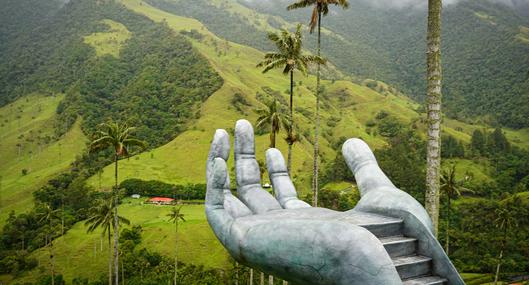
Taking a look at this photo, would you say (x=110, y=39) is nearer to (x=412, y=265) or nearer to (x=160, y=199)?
(x=160, y=199)

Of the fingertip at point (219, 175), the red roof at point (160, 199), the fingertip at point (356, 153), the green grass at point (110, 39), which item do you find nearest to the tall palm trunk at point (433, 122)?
the fingertip at point (356, 153)

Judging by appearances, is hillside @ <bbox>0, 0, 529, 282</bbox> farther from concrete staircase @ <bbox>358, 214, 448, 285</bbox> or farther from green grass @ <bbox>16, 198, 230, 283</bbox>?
concrete staircase @ <bbox>358, 214, 448, 285</bbox>

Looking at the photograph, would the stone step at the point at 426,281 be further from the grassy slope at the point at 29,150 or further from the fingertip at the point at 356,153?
the grassy slope at the point at 29,150

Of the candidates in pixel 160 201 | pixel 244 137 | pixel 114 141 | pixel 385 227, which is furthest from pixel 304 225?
pixel 160 201

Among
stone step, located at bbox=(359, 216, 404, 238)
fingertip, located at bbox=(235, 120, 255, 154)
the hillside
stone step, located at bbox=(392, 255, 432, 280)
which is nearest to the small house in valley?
the hillside

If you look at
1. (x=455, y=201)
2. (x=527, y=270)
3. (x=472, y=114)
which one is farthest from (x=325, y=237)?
(x=472, y=114)

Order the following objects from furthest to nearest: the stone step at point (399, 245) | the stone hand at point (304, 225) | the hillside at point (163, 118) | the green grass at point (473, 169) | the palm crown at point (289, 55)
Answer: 1. the green grass at point (473, 169)
2. the hillside at point (163, 118)
3. the palm crown at point (289, 55)
4. the stone step at point (399, 245)
5. the stone hand at point (304, 225)
